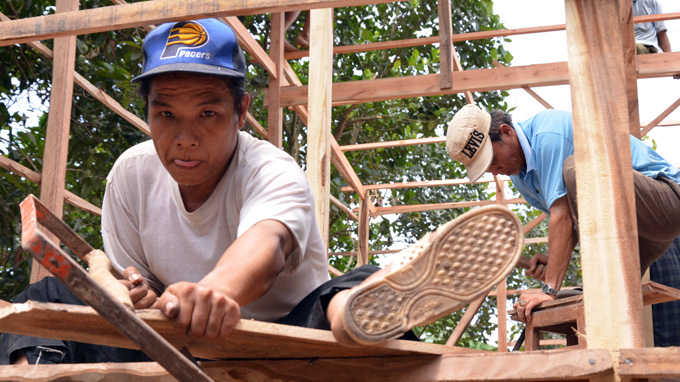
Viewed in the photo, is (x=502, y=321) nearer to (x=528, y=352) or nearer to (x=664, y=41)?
(x=664, y=41)

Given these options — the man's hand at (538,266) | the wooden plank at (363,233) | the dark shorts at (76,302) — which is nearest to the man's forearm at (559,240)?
the man's hand at (538,266)

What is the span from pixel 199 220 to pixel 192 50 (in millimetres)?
426

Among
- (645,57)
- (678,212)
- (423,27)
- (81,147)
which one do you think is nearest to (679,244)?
(678,212)

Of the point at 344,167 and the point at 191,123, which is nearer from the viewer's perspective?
the point at 191,123

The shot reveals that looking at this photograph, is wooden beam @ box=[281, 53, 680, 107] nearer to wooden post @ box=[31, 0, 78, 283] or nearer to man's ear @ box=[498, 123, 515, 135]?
man's ear @ box=[498, 123, 515, 135]

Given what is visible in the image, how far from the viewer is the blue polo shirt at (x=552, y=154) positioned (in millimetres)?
2998

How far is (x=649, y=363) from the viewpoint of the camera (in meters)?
1.29

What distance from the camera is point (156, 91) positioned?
181cm

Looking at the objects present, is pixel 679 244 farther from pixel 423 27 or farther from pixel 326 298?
pixel 423 27

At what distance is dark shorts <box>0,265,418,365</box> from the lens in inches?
62.3

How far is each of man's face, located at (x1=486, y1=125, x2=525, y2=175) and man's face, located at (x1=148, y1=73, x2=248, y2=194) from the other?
181cm

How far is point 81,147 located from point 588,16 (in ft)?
13.3

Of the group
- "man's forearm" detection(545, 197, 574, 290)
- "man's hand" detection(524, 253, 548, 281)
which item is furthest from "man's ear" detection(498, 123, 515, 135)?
"man's hand" detection(524, 253, 548, 281)

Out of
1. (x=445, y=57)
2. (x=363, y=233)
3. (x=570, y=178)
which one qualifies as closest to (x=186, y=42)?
(x=570, y=178)
